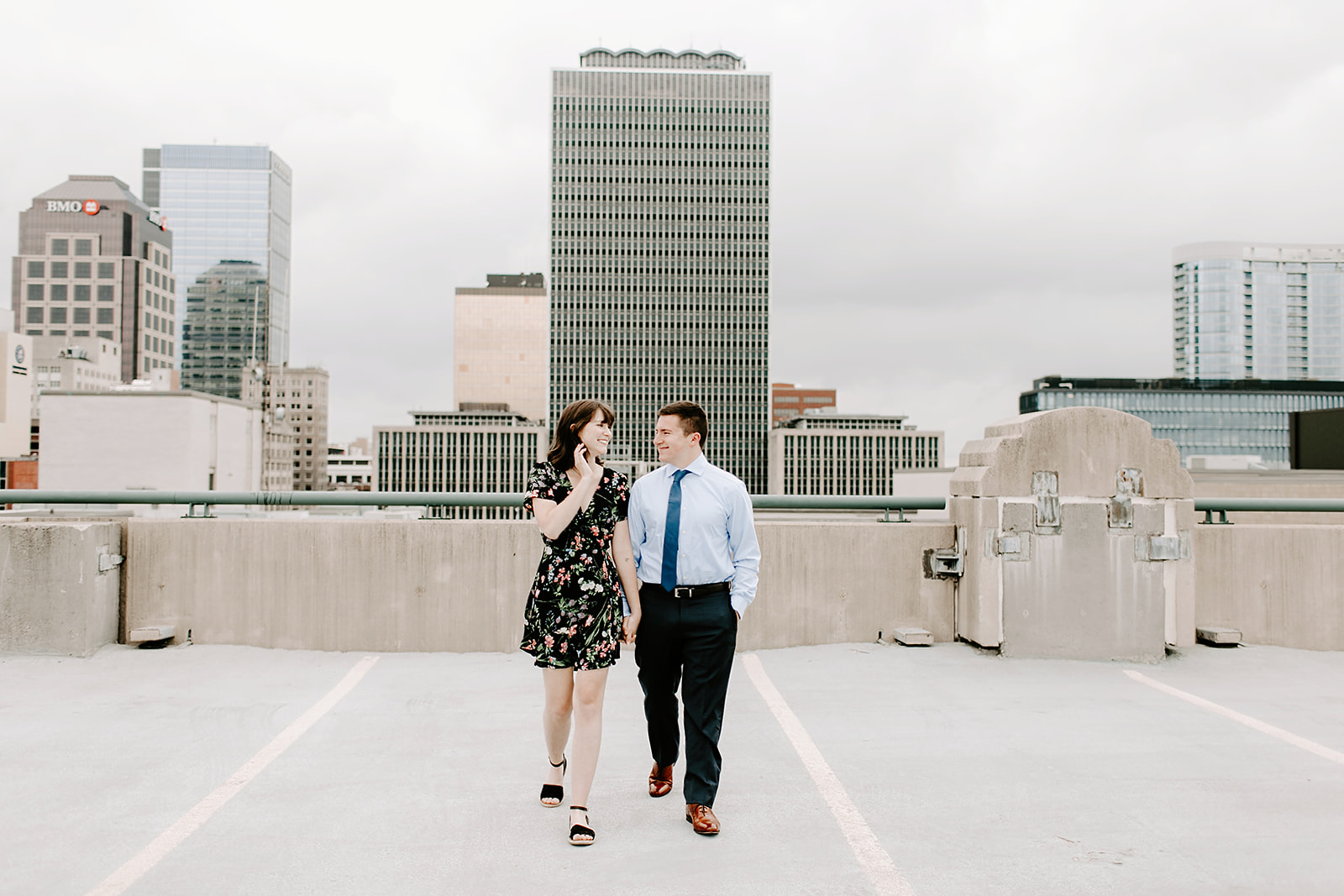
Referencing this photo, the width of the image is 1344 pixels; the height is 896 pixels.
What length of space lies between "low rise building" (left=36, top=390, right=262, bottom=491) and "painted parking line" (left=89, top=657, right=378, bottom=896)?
2643 inches

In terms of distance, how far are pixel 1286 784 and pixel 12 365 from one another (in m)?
101

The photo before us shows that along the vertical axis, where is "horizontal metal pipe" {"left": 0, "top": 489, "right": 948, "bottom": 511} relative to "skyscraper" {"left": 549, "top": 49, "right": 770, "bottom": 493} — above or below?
below

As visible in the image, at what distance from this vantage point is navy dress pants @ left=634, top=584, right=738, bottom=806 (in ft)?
13.1

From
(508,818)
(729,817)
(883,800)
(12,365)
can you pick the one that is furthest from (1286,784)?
(12,365)

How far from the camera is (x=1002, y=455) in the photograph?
22.8 ft

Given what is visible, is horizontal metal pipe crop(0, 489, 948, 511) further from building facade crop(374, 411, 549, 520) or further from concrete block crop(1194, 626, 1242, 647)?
building facade crop(374, 411, 549, 520)

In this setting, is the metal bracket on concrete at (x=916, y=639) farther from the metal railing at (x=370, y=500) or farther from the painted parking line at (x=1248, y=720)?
the painted parking line at (x=1248, y=720)

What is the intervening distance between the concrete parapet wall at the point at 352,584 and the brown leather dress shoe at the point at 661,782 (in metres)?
2.81

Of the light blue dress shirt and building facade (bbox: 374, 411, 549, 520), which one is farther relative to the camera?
building facade (bbox: 374, 411, 549, 520)

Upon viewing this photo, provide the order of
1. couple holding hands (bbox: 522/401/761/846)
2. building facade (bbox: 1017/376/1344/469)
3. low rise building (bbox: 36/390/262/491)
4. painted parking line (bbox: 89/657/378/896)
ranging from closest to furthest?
painted parking line (bbox: 89/657/378/896) < couple holding hands (bbox: 522/401/761/846) < low rise building (bbox: 36/390/262/491) < building facade (bbox: 1017/376/1344/469)

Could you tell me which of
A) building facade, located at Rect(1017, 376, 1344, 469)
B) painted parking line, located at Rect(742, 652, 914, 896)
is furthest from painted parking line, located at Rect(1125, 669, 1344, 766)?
building facade, located at Rect(1017, 376, 1344, 469)

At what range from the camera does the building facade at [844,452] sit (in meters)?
183

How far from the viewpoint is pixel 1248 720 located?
18.0 feet

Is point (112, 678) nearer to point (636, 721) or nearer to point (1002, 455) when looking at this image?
point (636, 721)
